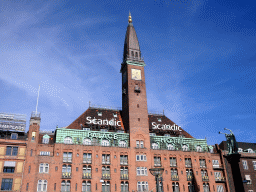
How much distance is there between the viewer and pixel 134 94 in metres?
80.9

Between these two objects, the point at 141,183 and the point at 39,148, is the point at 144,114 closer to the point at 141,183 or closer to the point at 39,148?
the point at 141,183

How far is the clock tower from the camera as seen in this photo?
76375mm

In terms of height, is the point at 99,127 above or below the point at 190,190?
above

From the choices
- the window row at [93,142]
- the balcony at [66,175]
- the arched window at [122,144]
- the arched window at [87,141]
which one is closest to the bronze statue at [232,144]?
the arched window at [122,144]

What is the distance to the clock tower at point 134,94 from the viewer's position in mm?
76375

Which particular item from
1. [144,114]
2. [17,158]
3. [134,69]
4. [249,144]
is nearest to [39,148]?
[17,158]

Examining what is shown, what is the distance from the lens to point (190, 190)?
7381 cm

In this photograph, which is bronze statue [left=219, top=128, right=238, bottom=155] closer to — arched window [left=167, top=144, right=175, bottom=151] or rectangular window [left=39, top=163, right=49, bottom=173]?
arched window [left=167, top=144, right=175, bottom=151]

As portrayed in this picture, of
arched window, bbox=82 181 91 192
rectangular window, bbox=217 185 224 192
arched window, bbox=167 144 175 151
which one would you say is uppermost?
arched window, bbox=167 144 175 151

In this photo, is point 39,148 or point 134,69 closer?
point 39,148

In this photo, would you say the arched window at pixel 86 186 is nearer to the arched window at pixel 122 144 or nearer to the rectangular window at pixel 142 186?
the rectangular window at pixel 142 186

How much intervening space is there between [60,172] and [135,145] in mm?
20969

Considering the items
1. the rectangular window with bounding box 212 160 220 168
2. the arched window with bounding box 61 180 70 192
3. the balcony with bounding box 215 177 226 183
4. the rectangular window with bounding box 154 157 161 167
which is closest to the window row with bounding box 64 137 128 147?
the rectangular window with bounding box 154 157 161 167

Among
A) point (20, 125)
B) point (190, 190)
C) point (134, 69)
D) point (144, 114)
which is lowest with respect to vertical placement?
point (190, 190)
